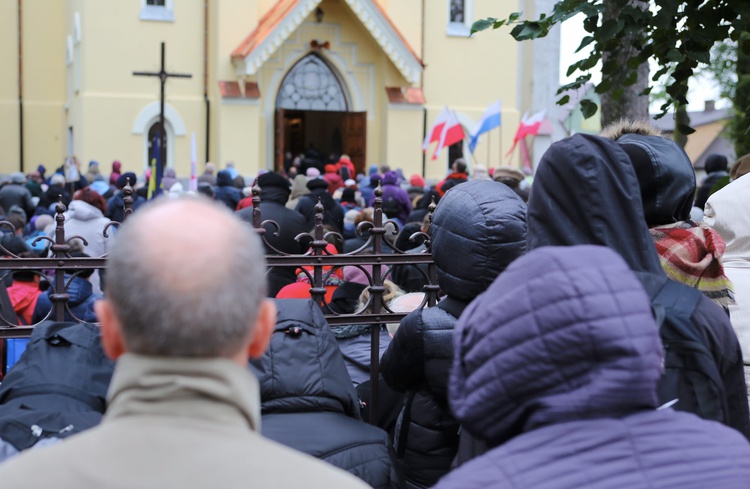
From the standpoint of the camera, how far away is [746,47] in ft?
20.0

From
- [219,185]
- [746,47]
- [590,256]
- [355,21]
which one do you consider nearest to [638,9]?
[746,47]

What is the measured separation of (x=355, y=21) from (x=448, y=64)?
9.09 feet

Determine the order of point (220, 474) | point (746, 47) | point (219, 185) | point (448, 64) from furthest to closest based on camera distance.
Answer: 1. point (448, 64)
2. point (219, 185)
3. point (746, 47)
4. point (220, 474)

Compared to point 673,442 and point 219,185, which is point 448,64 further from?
point 673,442

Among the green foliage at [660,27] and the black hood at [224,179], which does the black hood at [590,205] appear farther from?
the black hood at [224,179]

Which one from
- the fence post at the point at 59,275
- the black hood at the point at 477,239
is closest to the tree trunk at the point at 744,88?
the black hood at the point at 477,239

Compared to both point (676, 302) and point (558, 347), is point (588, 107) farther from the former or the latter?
point (558, 347)

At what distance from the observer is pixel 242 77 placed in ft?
76.6

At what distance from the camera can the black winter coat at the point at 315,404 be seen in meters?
3.27

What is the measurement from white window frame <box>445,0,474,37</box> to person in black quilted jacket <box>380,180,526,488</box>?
22.8 metres

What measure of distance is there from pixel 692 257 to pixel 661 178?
30 centimetres

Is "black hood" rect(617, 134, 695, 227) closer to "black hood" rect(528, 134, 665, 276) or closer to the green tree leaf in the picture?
"black hood" rect(528, 134, 665, 276)

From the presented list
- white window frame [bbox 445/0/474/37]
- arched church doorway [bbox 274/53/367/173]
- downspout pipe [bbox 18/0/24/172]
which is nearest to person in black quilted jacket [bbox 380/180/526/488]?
arched church doorway [bbox 274/53/367/173]

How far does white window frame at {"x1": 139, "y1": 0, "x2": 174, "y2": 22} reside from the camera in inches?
921
